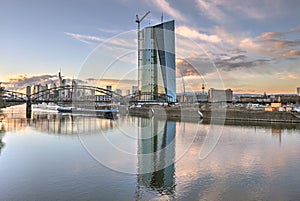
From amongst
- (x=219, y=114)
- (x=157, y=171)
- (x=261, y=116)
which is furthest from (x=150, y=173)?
(x=219, y=114)

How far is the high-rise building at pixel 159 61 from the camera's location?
1343 centimetres

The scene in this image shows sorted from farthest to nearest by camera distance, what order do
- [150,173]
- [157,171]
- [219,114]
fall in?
[219,114]
[157,171]
[150,173]

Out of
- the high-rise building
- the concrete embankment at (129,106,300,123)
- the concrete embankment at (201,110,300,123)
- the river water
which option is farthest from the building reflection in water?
the concrete embankment at (129,106,300,123)

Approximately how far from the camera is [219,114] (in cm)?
2983

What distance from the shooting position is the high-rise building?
1343 cm

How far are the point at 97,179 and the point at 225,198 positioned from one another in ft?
9.86

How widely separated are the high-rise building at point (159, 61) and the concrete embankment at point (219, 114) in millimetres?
3288

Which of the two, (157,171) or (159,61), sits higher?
(159,61)

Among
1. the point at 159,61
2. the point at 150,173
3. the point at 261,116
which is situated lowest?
the point at 150,173

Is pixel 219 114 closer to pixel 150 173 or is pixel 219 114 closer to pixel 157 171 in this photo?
pixel 157 171

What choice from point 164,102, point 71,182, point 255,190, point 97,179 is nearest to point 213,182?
point 255,190

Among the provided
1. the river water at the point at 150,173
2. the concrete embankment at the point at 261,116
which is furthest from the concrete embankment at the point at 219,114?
the river water at the point at 150,173

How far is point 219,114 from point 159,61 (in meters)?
16.2

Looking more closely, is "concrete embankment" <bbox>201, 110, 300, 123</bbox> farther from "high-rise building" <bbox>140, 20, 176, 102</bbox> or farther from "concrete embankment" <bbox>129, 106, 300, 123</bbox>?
"high-rise building" <bbox>140, 20, 176, 102</bbox>
